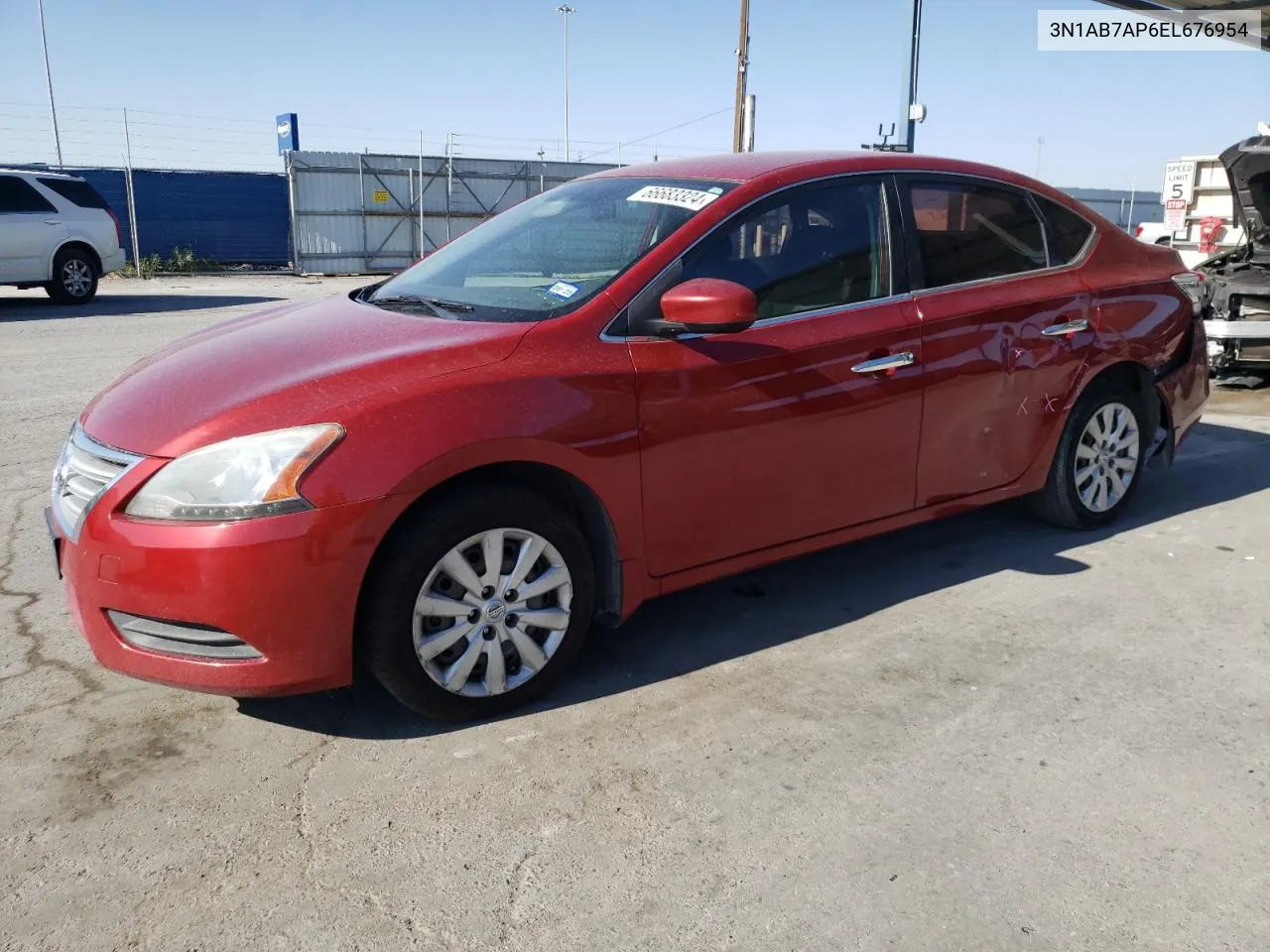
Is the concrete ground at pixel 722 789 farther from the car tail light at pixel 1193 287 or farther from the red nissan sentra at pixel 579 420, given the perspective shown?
the car tail light at pixel 1193 287

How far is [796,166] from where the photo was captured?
154 inches

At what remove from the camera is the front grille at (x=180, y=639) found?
286 cm

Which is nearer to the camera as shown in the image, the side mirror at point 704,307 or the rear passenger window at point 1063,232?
the side mirror at point 704,307

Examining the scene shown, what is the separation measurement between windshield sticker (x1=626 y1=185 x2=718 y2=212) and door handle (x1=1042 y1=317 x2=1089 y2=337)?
1648 mm

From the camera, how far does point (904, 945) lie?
2.26m

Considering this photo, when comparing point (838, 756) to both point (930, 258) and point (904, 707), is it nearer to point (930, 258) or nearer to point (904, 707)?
point (904, 707)

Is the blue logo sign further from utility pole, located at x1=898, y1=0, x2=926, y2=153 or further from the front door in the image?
the front door

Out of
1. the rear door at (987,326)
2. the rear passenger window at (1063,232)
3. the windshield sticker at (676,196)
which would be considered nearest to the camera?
the windshield sticker at (676,196)

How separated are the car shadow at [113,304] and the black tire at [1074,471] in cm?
1340

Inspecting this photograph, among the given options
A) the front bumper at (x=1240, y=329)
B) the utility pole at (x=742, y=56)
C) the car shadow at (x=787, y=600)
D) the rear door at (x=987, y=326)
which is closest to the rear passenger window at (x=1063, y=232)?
the rear door at (x=987, y=326)

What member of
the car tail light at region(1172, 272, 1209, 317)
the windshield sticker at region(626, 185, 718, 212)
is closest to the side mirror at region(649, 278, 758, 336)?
the windshield sticker at region(626, 185, 718, 212)

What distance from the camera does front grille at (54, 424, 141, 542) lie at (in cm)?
293

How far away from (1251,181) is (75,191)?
14931 millimetres

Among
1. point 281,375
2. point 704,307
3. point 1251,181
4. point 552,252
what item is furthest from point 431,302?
point 1251,181
